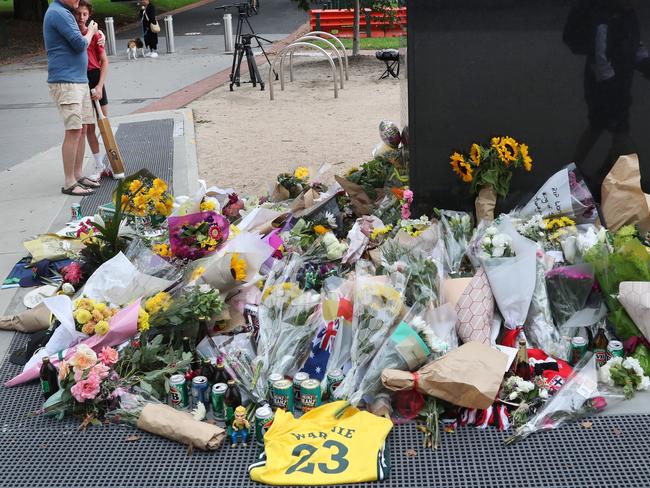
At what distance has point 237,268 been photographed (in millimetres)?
4262

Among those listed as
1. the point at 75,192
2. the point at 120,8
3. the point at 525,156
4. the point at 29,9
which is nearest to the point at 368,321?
the point at 525,156

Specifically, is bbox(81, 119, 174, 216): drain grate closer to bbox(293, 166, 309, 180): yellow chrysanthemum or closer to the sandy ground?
the sandy ground

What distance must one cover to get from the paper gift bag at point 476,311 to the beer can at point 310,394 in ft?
2.81

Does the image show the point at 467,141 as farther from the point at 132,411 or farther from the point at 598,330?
the point at 132,411

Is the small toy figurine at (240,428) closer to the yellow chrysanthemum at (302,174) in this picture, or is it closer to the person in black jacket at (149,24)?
the yellow chrysanthemum at (302,174)

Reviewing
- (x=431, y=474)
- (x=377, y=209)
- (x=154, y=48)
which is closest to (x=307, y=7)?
(x=154, y=48)

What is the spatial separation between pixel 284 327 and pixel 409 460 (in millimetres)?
1003

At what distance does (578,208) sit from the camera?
491cm

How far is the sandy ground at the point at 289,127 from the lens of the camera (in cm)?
805

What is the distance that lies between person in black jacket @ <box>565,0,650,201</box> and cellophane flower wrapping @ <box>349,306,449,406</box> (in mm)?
2082

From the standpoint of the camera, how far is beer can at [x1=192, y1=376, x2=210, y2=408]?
376 cm

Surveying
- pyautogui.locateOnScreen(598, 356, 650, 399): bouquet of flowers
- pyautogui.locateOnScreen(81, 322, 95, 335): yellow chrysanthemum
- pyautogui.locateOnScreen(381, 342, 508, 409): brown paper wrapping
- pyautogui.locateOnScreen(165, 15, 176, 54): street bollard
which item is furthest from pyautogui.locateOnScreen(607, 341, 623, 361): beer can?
pyautogui.locateOnScreen(165, 15, 176, 54): street bollard

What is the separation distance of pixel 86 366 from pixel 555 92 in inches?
129

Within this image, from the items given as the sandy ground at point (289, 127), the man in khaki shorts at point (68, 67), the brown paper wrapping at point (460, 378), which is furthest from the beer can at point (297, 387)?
the man in khaki shorts at point (68, 67)
